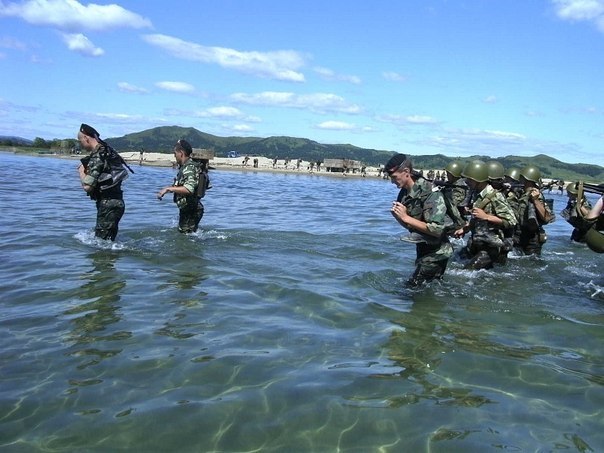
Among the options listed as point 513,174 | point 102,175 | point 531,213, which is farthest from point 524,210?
point 102,175

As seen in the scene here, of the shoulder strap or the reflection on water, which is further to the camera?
the shoulder strap

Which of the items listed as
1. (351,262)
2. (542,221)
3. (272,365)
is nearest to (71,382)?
(272,365)

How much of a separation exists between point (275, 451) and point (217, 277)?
510 cm

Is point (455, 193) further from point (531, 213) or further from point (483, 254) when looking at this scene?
point (483, 254)

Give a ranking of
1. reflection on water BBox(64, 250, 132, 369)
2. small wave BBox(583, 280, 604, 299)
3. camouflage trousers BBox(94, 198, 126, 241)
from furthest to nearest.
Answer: camouflage trousers BBox(94, 198, 126, 241)
small wave BBox(583, 280, 604, 299)
reflection on water BBox(64, 250, 132, 369)

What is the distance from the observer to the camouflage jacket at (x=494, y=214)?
9.56m

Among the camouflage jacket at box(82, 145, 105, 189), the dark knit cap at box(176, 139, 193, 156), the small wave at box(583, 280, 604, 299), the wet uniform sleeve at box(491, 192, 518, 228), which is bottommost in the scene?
the small wave at box(583, 280, 604, 299)

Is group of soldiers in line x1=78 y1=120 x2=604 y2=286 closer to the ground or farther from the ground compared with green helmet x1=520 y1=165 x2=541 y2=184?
closer to the ground

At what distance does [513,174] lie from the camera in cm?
1241

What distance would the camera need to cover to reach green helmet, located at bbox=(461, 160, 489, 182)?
9156 millimetres

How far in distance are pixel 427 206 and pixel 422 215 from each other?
153 millimetres

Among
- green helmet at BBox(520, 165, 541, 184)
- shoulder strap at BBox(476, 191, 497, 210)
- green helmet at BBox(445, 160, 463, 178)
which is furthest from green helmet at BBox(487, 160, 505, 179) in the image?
green helmet at BBox(520, 165, 541, 184)

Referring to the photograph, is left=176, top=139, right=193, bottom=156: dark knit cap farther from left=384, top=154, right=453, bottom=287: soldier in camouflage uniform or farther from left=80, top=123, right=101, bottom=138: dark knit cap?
left=384, top=154, right=453, bottom=287: soldier in camouflage uniform

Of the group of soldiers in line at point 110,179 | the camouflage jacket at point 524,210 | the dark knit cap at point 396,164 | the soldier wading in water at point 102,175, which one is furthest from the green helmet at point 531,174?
the soldier wading in water at point 102,175
